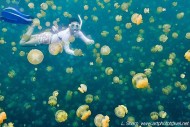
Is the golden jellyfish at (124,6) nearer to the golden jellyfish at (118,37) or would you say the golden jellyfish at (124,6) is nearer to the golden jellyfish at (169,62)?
the golden jellyfish at (118,37)

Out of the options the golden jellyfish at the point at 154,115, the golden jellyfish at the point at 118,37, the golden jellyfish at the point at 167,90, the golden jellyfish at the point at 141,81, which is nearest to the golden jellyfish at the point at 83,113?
the golden jellyfish at the point at 141,81

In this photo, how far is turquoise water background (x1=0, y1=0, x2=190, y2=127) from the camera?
22.3 ft

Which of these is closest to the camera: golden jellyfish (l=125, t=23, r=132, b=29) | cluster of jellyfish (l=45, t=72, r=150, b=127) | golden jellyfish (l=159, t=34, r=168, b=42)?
cluster of jellyfish (l=45, t=72, r=150, b=127)

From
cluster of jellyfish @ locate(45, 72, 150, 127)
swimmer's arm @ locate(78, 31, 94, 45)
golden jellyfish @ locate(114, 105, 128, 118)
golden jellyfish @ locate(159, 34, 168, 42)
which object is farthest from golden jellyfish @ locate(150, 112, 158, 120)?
swimmer's arm @ locate(78, 31, 94, 45)

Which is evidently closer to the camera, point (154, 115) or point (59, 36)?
point (154, 115)

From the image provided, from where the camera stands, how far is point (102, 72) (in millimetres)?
7398

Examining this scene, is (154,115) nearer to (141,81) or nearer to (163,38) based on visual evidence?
(141,81)

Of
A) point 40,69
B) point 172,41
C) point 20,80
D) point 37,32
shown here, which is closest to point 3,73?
point 20,80

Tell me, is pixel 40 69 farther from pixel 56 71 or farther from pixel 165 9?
pixel 165 9

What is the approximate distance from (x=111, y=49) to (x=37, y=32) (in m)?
2.36

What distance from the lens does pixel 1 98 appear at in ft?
22.4

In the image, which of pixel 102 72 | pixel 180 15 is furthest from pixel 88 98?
pixel 180 15

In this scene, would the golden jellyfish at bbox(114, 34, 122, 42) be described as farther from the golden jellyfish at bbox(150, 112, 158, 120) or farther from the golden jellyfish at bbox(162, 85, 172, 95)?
the golden jellyfish at bbox(150, 112, 158, 120)

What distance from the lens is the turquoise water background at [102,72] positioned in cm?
679
